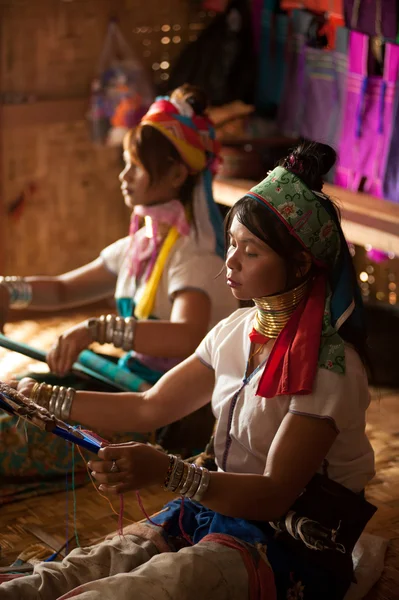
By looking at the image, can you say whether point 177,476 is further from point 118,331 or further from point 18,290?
point 18,290

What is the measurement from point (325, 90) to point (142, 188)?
6.26 ft

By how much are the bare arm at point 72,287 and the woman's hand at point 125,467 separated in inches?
61.2

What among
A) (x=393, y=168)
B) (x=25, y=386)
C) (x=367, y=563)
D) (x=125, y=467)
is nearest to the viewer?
(x=125, y=467)

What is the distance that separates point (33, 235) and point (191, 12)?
1557 millimetres

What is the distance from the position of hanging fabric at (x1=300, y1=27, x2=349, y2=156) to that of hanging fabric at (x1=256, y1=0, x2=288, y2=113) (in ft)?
0.69

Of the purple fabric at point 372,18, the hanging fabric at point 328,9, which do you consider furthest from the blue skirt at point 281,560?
the hanging fabric at point 328,9

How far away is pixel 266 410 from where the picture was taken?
210 cm

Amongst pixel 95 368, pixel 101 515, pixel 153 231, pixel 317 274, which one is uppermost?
pixel 317 274

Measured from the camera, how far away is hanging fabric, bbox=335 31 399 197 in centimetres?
431

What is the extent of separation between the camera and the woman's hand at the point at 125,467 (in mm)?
1835

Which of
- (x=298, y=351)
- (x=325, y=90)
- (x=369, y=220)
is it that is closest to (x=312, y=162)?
(x=298, y=351)

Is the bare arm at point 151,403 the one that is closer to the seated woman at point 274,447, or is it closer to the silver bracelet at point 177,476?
the seated woman at point 274,447

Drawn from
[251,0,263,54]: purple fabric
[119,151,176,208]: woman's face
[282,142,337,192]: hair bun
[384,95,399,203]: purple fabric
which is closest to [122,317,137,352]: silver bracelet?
[119,151,176,208]: woman's face

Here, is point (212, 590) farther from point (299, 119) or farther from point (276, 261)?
point (299, 119)
